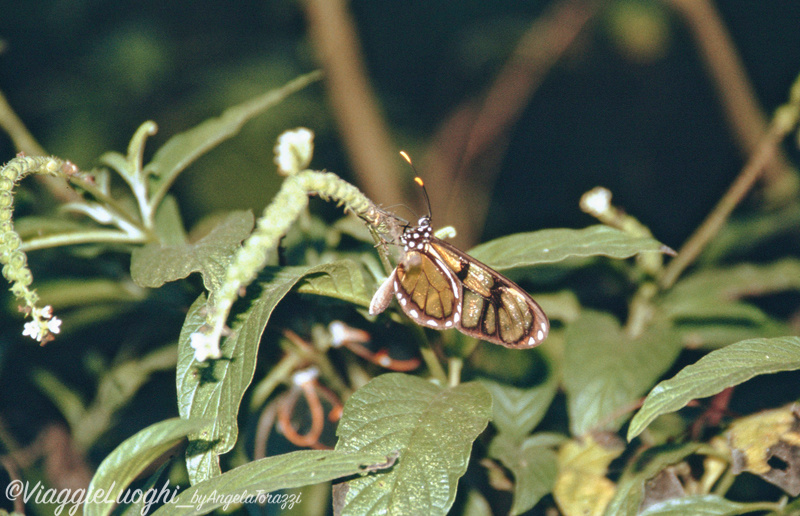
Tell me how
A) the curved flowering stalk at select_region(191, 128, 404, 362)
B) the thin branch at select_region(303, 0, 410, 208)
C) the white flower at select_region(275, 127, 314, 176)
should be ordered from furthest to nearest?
the thin branch at select_region(303, 0, 410, 208), the white flower at select_region(275, 127, 314, 176), the curved flowering stalk at select_region(191, 128, 404, 362)

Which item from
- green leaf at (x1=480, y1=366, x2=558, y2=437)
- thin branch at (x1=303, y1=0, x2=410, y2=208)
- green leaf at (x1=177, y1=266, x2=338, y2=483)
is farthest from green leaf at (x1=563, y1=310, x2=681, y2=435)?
thin branch at (x1=303, y1=0, x2=410, y2=208)

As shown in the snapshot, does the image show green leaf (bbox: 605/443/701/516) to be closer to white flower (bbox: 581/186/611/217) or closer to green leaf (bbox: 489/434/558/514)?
green leaf (bbox: 489/434/558/514)

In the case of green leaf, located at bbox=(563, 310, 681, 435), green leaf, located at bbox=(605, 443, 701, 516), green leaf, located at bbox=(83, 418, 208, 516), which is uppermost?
green leaf, located at bbox=(83, 418, 208, 516)

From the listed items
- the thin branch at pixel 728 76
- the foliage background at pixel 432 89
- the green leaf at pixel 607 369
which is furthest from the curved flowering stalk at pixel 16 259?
the thin branch at pixel 728 76

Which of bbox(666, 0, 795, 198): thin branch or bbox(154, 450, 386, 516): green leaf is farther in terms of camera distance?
bbox(666, 0, 795, 198): thin branch

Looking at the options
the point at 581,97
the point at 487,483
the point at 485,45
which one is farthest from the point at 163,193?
the point at 581,97

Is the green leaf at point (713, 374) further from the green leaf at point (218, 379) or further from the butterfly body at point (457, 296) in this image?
the green leaf at point (218, 379)
